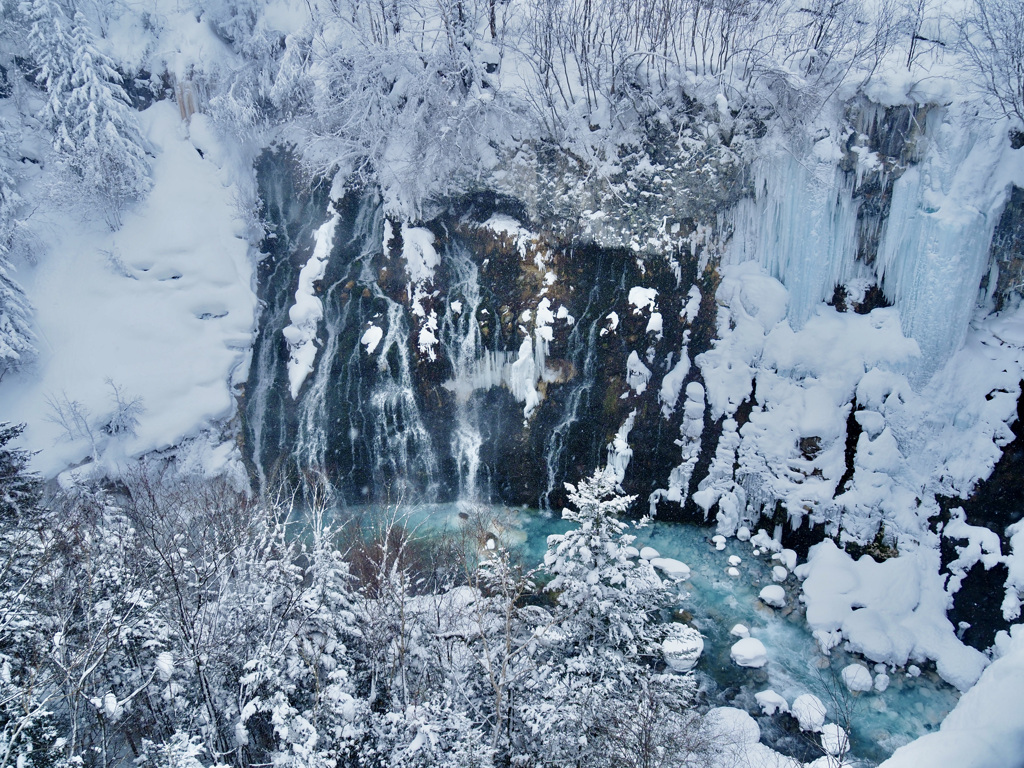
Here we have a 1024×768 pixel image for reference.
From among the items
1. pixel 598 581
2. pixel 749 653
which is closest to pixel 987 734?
pixel 598 581

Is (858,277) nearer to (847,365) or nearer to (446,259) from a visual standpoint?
(847,365)

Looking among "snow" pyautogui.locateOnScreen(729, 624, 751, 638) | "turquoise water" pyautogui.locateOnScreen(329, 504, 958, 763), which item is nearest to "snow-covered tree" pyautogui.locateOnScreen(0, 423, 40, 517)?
"turquoise water" pyautogui.locateOnScreen(329, 504, 958, 763)

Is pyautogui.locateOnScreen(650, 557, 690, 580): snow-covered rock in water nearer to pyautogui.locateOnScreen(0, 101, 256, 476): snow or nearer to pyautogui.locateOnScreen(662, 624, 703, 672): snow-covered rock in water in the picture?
pyautogui.locateOnScreen(662, 624, 703, 672): snow-covered rock in water

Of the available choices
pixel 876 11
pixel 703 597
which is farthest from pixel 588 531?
pixel 876 11

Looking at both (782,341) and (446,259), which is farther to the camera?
(446,259)

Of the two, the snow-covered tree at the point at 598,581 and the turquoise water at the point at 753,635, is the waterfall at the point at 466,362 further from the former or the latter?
the snow-covered tree at the point at 598,581

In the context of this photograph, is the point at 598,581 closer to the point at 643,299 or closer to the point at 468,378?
the point at 468,378
